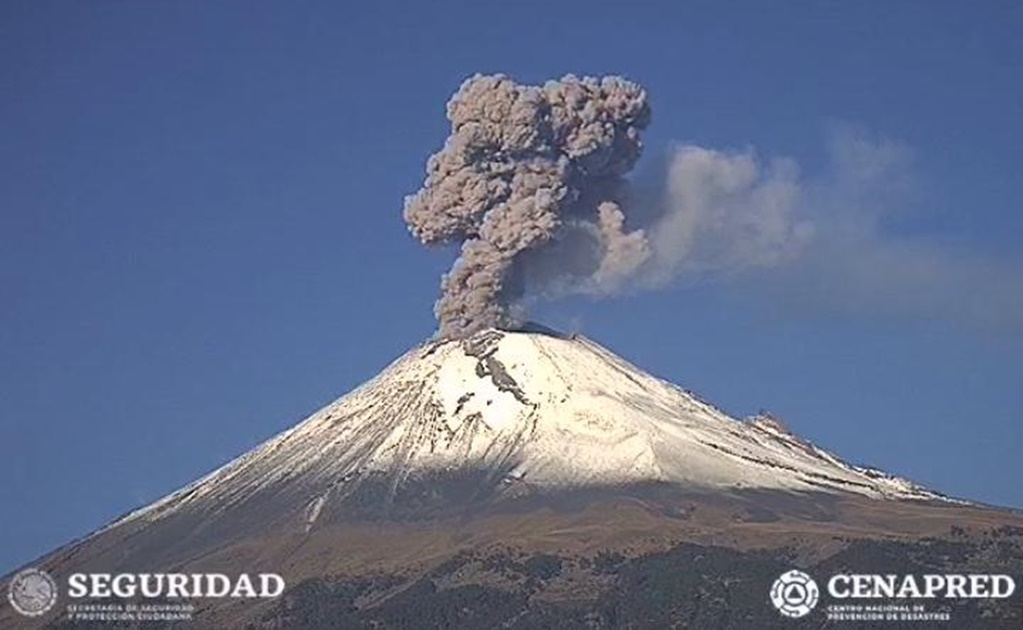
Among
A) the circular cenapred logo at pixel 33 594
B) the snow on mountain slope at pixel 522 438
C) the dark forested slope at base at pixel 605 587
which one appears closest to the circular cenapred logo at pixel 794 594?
the dark forested slope at base at pixel 605 587

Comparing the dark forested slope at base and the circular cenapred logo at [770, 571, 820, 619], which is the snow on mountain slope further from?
the circular cenapred logo at [770, 571, 820, 619]

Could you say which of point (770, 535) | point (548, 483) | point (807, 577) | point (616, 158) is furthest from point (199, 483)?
point (807, 577)

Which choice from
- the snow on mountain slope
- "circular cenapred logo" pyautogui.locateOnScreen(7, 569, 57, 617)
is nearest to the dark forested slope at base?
"circular cenapred logo" pyautogui.locateOnScreen(7, 569, 57, 617)

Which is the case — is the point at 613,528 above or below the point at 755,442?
below

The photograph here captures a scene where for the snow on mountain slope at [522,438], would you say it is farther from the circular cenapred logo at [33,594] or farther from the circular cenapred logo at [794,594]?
the circular cenapred logo at [794,594]

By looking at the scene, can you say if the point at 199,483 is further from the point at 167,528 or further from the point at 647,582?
the point at 647,582

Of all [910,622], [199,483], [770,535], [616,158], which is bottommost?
[910,622]

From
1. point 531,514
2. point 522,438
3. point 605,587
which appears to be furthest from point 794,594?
point 522,438

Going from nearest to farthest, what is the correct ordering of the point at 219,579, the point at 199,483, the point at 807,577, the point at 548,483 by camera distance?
the point at 807,577
the point at 219,579
the point at 548,483
the point at 199,483
